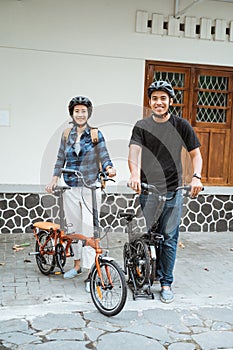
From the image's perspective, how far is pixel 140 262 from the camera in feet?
14.3

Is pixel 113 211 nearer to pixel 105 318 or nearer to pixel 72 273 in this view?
pixel 72 273

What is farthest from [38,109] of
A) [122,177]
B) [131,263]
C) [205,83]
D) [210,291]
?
[210,291]

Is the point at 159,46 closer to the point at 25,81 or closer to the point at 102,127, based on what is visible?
the point at 102,127

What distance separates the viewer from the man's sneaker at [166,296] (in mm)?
4375

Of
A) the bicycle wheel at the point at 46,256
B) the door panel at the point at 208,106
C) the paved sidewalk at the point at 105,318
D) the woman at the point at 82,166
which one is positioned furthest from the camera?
the door panel at the point at 208,106

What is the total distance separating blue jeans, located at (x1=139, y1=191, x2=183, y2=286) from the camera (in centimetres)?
443

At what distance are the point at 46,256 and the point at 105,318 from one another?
1.34 meters

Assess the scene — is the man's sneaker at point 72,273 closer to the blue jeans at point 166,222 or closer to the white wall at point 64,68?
the blue jeans at point 166,222

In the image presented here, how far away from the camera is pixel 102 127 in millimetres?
6957

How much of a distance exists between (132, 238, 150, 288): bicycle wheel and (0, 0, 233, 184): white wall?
2643 millimetres

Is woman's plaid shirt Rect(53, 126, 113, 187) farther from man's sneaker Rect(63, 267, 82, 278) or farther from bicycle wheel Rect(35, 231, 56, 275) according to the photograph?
man's sneaker Rect(63, 267, 82, 278)

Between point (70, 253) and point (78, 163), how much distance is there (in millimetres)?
960

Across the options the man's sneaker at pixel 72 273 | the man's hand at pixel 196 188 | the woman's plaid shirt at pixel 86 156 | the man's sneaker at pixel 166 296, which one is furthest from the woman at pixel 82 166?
the man's hand at pixel 196 188

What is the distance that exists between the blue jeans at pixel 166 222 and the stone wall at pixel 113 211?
1.81 m
